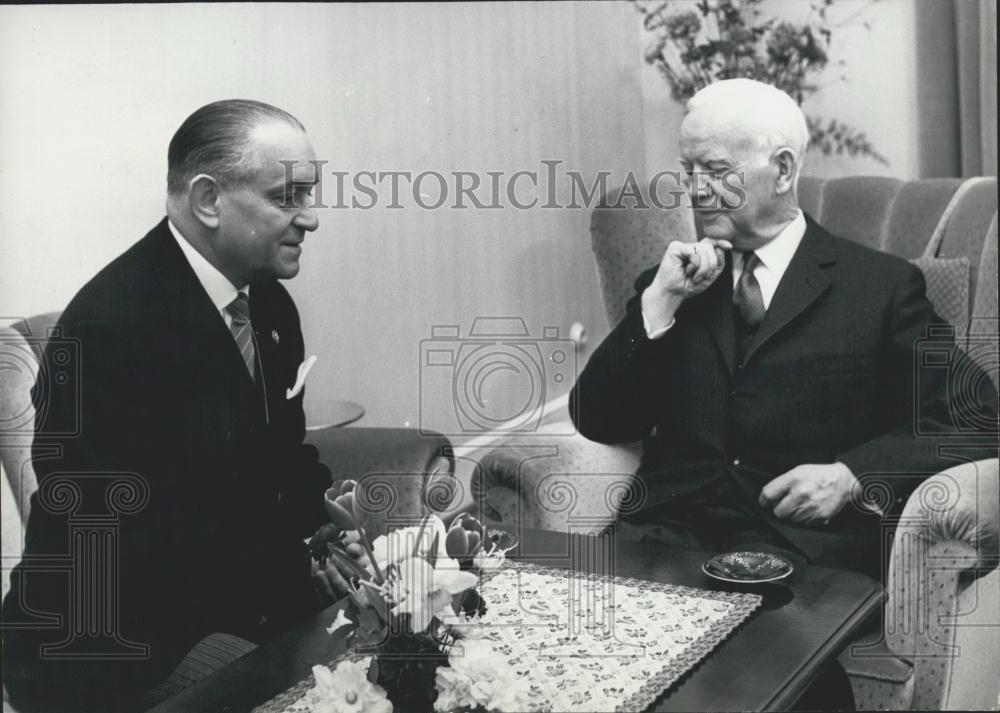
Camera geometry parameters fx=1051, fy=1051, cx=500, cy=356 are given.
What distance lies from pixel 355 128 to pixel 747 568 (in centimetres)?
100

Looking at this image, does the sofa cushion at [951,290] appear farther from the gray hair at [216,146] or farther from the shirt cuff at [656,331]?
the gray hair at [216,146]

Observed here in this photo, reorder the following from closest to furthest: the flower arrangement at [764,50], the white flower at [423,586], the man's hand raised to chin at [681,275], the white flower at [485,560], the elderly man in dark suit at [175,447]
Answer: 1. the white flower at [423,586]
2. the white flower at [485,560]
3. the elderly man in dark suit at [175,447]
4. the man's hand raised to chin at [681,275]
5. the flower arrangement at [764,50]

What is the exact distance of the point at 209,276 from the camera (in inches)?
70.6

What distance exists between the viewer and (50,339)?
174 centimetres

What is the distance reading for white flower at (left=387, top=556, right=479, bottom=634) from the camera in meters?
1.19

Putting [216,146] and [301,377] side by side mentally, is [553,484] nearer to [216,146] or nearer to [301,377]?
[301,377]

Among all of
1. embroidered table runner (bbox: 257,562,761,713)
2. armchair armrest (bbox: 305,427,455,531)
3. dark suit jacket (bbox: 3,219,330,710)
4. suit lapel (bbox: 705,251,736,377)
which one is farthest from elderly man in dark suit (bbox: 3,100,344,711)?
suit lapel (bbox: 705,251,736,377)

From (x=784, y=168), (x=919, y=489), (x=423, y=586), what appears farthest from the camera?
(x=784, y=168)

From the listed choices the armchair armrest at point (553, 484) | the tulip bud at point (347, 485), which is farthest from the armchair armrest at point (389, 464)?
the tulip bud at point (347, 485)

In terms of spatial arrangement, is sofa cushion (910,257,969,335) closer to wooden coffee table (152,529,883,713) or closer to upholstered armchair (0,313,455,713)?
wooden coffee table (152,529,883,713)

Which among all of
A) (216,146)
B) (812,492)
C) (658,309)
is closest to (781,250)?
(658,309)

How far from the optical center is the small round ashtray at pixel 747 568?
5.32 ft

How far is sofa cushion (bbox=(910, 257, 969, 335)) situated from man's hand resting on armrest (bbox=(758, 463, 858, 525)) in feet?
1.29

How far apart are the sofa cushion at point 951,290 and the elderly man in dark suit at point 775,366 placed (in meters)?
0.09
